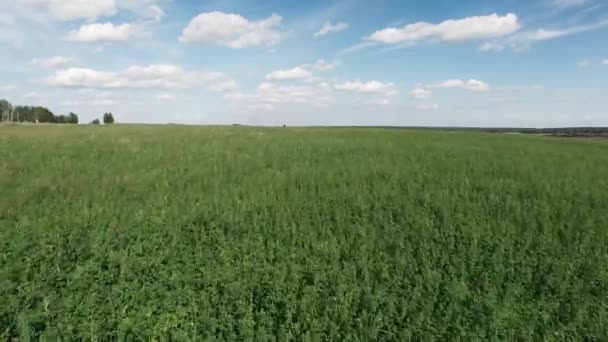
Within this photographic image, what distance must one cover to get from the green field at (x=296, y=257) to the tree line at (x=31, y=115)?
135 metres

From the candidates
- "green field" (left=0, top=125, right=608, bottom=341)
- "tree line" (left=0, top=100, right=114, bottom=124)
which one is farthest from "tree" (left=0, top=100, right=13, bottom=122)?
"green field" (left=0, top=125, right=608, bottom=341)

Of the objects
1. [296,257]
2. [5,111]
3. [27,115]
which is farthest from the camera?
[27,115]

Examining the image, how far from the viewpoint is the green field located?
5496 millimetres

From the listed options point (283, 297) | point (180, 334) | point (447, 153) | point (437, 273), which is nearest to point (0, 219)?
point (180, 334)

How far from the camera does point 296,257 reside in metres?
6.82

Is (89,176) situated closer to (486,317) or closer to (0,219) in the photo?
(0,219)

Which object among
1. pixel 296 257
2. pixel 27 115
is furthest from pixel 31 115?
pixel 296 257

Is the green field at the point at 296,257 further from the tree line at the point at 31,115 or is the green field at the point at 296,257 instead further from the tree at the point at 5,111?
the tree at the point at 5,111

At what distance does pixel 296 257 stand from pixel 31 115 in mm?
165168

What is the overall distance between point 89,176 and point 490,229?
10338mm

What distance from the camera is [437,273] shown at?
6.57 meters

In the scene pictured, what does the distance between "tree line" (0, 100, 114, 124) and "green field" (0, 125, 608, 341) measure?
134920mm

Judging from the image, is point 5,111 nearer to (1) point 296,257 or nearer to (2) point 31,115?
(2) point 31,115

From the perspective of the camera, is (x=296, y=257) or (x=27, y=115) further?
(x=27, y=115)
